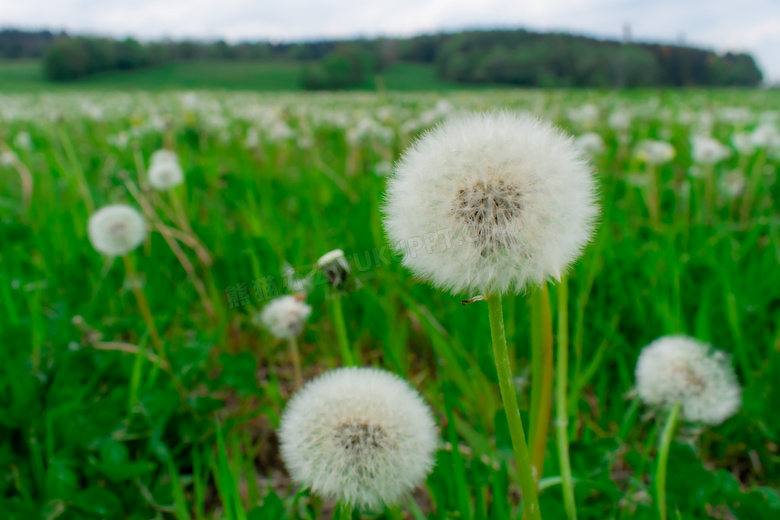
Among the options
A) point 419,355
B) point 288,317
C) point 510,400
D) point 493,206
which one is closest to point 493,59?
point 419,355

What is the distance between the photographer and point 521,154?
737 millimetres

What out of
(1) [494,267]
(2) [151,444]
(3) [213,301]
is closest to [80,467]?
(2) [151,444]

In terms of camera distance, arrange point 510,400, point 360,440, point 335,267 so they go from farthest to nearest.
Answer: point 335,267, point 360,440, point 510,400

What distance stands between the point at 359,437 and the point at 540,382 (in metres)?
0.37

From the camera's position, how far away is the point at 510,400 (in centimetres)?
66

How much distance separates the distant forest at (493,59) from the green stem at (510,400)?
53.1 feet

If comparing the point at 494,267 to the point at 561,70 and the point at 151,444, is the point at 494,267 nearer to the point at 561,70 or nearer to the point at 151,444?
the point at 151,444

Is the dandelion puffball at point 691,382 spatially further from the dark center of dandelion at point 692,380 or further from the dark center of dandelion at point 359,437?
the dark center of dandelion at point 359,437

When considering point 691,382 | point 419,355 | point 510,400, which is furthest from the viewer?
point 419,355

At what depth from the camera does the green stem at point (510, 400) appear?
0.64 m

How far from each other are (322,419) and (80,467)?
0.70m

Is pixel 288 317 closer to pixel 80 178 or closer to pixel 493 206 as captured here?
pixel 493 206

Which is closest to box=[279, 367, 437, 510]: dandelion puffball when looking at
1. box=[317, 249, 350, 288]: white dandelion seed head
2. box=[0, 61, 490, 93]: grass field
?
box=[317, 249, 350, 288]: white dandelion seed head

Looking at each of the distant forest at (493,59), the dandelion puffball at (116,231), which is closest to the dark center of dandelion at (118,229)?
the dandelion puffball at (116,231)
